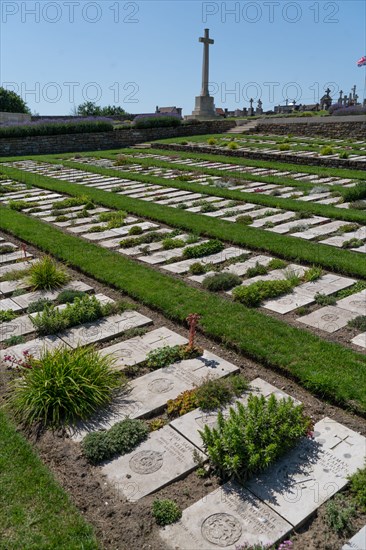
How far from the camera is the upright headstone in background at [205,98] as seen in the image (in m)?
35.8

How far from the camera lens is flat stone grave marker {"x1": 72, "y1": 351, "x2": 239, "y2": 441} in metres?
4.25

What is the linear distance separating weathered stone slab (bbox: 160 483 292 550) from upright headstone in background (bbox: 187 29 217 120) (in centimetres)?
3670

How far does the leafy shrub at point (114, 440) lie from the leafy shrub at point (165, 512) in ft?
2.12

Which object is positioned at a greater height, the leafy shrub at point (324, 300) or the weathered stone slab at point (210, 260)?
the weathered stone slab at point (210, 260)

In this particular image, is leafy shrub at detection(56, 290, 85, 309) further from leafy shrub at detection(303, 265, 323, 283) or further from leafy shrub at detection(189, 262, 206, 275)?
leafy shrub at detection(303, 265, 323, 283)

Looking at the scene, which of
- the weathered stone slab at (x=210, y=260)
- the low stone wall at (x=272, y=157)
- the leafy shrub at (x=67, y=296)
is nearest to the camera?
the leafy shrub at (x=67, y=296)

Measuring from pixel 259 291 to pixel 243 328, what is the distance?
1051 millimetres

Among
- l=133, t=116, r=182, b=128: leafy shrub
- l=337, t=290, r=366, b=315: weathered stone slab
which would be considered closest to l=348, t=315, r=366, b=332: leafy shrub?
l=337, t=290, r=366, b=315: weathered stone slab

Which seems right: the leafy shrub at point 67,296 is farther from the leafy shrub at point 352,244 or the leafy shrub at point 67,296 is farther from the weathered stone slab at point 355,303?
the leafy shrub at point 352,244

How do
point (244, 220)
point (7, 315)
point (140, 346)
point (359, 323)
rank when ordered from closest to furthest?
point (140, 346), point (359, 323), point (7, 315), point (244, 220)

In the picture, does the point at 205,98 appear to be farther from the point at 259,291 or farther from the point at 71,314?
the point at 71,314

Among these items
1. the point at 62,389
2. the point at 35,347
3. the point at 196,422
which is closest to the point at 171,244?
the point at 35,347

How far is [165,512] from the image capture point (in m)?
3.25

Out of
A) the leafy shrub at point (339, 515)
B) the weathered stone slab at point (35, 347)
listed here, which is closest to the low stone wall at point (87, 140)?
the weathered stone slab at point (35, 347)
